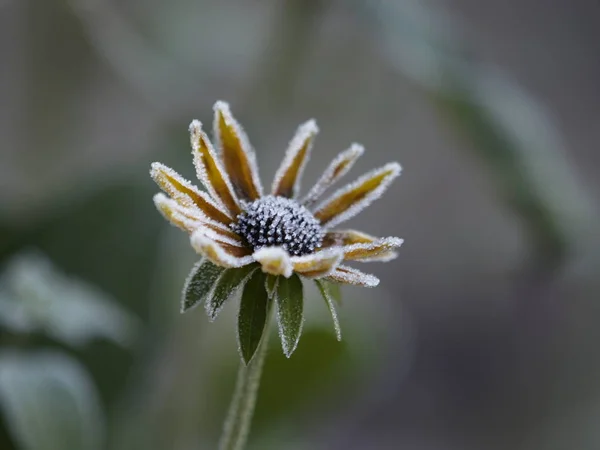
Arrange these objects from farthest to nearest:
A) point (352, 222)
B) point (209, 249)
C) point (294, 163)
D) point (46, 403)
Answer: point (352, 222) < point (46, 403) < point (294, 163) < point (209, 249)

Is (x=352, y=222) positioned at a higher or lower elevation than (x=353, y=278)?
higher

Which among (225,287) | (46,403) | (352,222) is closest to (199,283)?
(225,287)

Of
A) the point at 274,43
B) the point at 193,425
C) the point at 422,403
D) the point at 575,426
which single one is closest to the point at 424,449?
the point at 422,403

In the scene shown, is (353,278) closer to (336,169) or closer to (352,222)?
(336,169)

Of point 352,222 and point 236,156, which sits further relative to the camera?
point 352,222

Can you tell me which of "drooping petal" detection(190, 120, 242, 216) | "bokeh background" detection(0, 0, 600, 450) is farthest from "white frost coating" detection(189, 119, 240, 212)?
"bokeh background" detection(0, 0, 600, 450)

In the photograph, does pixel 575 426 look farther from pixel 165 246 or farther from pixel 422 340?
pixel 165 246
